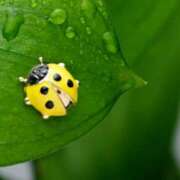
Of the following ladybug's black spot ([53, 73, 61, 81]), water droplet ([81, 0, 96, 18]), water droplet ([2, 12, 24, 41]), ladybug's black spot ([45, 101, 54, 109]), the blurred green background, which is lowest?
the blurred green background

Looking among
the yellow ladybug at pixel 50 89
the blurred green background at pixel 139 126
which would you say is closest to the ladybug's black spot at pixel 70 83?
the yellow ladybug at pixel 50 89

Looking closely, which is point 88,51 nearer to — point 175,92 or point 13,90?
point 13,90

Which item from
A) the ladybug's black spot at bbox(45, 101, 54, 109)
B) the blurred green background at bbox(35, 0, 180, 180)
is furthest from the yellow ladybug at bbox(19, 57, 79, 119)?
the blurred green background at bbox(35, 0, 180, 180)

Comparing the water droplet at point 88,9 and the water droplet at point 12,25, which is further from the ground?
the water droplet at point 88,9

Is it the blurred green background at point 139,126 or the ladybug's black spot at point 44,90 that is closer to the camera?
the ladybug's black spot at point 44,90

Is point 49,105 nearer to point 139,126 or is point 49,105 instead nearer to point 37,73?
point 37,73

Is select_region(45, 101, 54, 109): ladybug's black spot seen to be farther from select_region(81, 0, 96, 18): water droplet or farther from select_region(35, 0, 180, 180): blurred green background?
select_region(35, 0, 180, 180): blurred green background

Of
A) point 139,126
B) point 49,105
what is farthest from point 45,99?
point 139,126

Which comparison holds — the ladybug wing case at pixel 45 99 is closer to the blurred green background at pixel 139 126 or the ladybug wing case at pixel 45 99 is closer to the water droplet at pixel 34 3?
the water droplet at pixel 34 3

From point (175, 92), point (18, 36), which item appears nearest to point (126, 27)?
point (175, 92)
